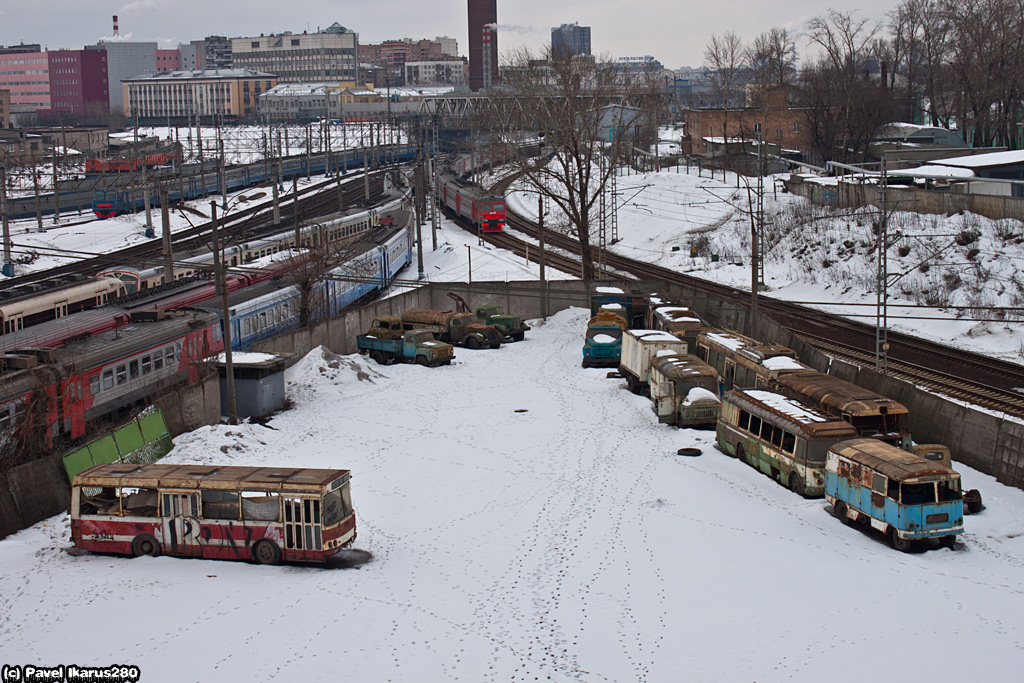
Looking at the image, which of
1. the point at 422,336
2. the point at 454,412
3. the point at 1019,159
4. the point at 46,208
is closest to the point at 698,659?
the point at 454,412

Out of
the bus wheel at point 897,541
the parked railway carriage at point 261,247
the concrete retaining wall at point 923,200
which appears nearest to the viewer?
the bus wheel at point 897,541

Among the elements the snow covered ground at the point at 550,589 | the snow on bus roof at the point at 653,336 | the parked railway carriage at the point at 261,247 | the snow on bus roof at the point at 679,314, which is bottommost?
the snow covered ground at the point at 550,589

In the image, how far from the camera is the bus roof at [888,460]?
15.9m

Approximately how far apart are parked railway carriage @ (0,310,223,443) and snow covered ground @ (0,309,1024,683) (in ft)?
9.45

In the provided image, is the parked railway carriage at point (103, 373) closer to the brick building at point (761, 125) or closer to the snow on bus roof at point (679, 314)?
the snow on bus roof at point (679, 314)

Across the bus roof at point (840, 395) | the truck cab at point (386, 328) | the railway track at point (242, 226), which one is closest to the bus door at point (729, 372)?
the bus roof at point (840, 395)

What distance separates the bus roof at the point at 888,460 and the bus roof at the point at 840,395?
6.21 feet

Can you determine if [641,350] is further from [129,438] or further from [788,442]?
[129,438]

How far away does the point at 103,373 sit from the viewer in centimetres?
2356

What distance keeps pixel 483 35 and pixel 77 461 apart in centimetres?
17401

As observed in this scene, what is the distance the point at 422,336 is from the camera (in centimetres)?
3309

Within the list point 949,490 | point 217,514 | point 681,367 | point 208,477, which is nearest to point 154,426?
point 208,477

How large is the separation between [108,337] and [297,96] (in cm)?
15493

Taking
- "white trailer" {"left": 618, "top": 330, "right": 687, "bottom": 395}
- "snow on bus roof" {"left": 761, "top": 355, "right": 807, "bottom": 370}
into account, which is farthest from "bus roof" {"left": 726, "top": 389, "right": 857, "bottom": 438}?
"white trailer" {"left": 618, "top": 330, "right": 687, "bottom": 395}
